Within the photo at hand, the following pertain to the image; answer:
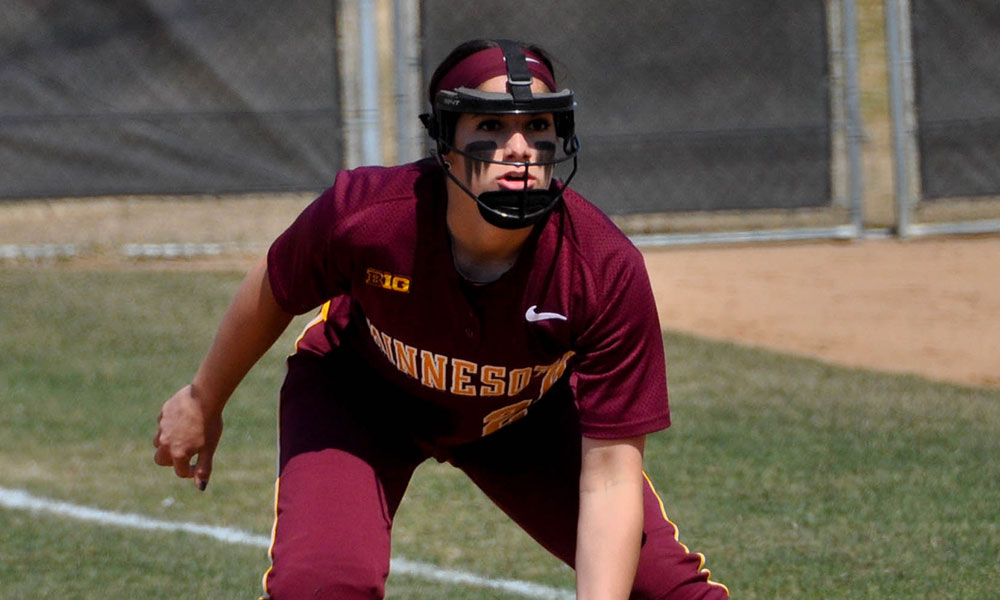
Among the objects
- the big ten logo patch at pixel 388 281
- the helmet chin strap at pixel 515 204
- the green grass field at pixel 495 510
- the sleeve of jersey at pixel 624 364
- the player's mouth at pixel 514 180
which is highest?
the player's mouth at pixel 514 180

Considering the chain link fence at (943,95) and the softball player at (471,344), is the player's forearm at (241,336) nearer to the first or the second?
the softball player at (471,344)

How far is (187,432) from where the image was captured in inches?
132

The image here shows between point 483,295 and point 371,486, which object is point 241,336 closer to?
point 371,486

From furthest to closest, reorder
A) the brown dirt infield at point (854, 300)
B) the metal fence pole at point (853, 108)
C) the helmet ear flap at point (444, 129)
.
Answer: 1. the metal fence pole at point (853, 108)
2. the brown dirt infield at point (854, 300)
3. the helmet ear flap at point (444, 129)

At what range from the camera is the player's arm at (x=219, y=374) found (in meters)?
3.19

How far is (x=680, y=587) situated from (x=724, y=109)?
6.77 meters

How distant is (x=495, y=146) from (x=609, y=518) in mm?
795

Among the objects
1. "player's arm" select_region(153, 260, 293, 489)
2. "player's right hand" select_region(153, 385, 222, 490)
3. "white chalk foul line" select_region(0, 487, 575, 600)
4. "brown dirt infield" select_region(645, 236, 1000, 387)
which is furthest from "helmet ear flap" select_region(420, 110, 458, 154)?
"brown dirt infield" select_region(645, 236, 1000, 387)

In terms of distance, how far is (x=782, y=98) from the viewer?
9594mm

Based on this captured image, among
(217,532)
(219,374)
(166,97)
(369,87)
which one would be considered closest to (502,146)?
(219,374)

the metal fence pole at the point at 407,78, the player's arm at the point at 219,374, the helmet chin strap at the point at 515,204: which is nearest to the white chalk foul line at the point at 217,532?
the player's arm at the point at 219,374

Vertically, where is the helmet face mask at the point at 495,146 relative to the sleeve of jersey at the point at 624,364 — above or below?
above

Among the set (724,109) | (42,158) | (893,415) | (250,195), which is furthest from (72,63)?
(893,415)

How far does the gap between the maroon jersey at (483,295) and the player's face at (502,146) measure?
187 mm
